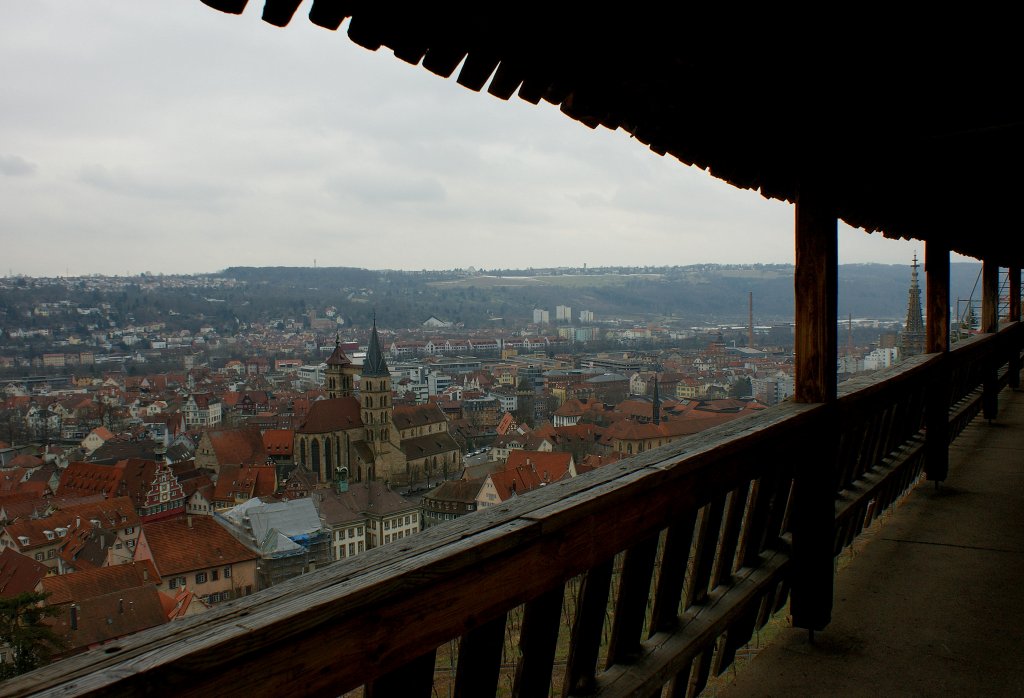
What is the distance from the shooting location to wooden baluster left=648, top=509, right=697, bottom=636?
7.63 ft

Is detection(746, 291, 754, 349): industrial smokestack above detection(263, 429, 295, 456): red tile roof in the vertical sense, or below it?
above

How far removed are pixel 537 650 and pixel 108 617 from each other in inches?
218

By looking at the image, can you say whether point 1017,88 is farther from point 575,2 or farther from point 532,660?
point 532,660

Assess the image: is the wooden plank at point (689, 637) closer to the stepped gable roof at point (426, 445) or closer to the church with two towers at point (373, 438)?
the church with two towers at point (373, 438)

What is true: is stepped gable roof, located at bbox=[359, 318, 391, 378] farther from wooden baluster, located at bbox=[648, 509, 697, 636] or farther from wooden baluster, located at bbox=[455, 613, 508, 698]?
wooden baluster, located at bbox=[455, 613, 508, 698]

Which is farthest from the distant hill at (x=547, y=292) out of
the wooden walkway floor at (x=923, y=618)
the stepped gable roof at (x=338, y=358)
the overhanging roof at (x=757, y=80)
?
the overhanging roof at (x=757, y=80)

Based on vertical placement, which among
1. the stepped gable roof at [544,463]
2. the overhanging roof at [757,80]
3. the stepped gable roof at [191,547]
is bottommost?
the stepped gable roof at [544,463]

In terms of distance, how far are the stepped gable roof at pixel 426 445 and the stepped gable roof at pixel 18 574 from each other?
113 feet

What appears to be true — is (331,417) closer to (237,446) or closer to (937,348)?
(237,446)

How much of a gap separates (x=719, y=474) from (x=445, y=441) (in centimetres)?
4569

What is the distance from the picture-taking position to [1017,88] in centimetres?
290

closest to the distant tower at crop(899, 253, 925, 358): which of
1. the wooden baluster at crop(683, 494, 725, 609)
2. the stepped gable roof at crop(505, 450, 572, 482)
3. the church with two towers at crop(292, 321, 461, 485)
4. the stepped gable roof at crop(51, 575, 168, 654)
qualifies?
the stepped gable roof at crop(505, 450, 572, 482)

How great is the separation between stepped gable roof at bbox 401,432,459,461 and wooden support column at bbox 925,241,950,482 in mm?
41800

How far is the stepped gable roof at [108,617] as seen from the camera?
534 cm
